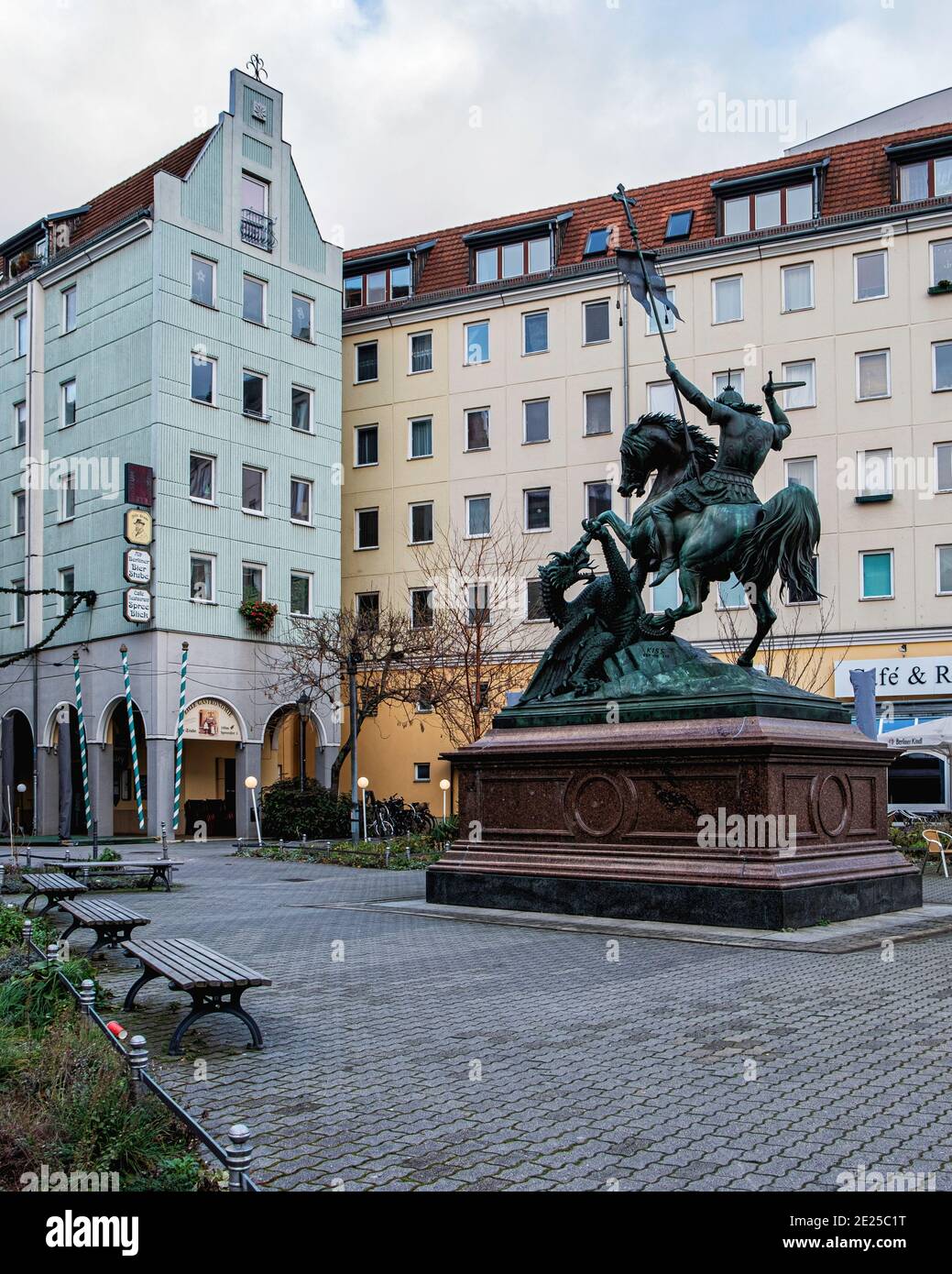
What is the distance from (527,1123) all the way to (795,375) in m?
36.8

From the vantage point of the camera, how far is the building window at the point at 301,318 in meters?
42.4

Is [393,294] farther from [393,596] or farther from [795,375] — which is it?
[795,375]

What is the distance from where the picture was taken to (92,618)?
38719mm

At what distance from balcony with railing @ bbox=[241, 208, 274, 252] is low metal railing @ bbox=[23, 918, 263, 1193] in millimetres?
34092

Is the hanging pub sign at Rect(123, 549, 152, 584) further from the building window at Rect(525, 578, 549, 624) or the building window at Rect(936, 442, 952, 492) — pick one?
the building window at Rect(936, 442, 952, 492)

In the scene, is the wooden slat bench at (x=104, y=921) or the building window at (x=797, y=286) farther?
the building window at (x=797, y=286)

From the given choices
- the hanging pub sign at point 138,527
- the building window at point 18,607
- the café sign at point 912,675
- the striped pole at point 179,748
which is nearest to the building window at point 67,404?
the building window at point 18,607

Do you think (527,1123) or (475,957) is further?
(475,957)

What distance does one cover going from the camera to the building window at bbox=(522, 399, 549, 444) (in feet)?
144

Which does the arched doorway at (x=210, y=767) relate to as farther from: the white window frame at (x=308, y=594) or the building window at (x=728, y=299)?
the building window at (x=728, y=299)

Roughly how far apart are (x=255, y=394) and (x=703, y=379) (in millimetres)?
13485

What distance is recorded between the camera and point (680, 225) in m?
42.9

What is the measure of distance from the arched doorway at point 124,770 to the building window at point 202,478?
6.26 meters
